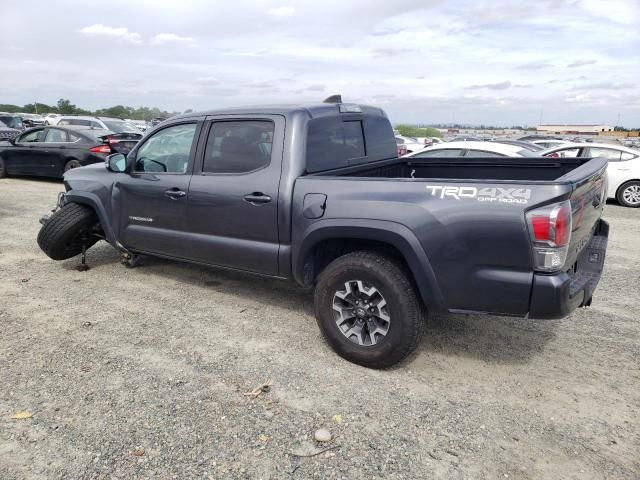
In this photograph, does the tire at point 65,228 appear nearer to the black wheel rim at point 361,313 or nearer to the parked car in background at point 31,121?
the black wheel rim at point 361,313

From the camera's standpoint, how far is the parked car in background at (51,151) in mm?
12086

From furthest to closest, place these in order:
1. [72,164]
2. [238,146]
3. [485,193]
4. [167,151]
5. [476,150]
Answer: [72,164] → [476,150] → [167,151] → [238,146] → [485,193]

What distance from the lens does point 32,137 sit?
13117mm

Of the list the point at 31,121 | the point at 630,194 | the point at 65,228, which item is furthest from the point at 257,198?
the point at 31,121

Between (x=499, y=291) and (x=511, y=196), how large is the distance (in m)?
0.58

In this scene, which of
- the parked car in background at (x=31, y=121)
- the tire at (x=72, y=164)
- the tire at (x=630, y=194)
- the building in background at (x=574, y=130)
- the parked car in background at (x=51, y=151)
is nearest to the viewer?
the tire at (x=630, y=194)

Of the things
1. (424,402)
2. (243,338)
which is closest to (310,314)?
(243,338)

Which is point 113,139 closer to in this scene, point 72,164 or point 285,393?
point 72,164

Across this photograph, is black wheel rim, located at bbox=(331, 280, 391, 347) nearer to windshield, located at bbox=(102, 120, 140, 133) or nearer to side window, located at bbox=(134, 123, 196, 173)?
side window, located at bbox=(134, 123, 196, 173)

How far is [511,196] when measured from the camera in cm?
297

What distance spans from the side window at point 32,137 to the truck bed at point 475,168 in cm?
1104

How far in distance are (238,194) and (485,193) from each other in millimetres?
1989

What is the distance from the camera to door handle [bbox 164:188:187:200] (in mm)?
4586

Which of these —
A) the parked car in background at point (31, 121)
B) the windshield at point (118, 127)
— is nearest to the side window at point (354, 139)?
the windshield at point (118, 127)
